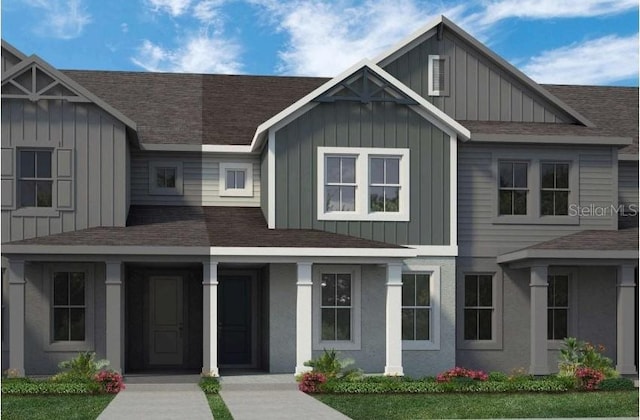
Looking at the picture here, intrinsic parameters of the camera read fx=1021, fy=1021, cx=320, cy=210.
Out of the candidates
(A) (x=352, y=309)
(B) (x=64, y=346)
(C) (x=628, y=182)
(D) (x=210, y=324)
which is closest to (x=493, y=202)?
(C) (x=628, y=182)

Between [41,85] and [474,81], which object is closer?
[41,85]

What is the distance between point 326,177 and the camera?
77.1 feet

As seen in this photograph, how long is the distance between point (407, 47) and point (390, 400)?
35.7 feet

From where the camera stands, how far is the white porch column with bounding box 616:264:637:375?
22.8m

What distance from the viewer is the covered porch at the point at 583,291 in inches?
894

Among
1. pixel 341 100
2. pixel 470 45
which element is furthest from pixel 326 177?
pixel 470 45

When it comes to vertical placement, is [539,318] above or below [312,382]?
above

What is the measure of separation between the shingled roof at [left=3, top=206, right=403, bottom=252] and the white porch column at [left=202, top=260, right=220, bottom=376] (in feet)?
2.12

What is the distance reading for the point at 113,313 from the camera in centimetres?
2106

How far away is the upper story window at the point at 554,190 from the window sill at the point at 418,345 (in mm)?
4322

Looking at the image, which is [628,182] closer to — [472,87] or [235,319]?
[472,87]

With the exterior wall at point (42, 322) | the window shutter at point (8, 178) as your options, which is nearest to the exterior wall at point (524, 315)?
the exterior wall at point (42, 322)

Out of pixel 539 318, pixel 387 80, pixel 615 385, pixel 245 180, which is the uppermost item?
pixel 387 80

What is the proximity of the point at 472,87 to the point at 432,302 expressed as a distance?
5.95 meters
